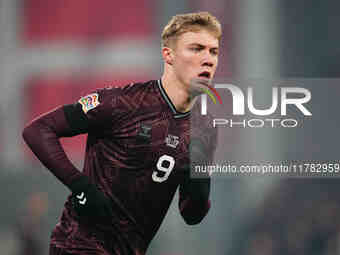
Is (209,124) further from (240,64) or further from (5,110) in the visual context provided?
(5,110)

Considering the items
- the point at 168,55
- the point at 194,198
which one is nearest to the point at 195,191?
the point at 194,198

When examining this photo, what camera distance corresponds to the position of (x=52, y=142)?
130 inches

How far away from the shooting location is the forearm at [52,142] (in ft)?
10.8

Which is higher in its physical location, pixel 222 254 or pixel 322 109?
pixel 322 109

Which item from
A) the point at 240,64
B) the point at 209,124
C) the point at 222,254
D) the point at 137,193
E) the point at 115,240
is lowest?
the point at 222,254

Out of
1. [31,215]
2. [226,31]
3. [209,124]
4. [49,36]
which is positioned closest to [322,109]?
[209,124]

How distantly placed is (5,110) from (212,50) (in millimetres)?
3561

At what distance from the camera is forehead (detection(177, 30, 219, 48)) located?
11.8 feet

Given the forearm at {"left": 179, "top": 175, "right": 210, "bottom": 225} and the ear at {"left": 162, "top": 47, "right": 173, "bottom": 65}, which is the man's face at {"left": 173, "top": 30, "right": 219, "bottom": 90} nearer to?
the ear at {"left": 162, "top": 47, "right": 173, "bottom": 65}

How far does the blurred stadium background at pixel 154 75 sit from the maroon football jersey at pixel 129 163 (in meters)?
2.07

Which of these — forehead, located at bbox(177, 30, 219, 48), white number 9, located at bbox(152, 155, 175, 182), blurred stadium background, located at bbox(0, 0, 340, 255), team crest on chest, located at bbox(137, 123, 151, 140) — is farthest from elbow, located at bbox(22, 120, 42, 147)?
blurred stadium background, located at bbox(0, 0, 340, 255)

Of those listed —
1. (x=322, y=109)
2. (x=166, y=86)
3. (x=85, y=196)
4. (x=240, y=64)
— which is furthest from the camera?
(x=240, y=64)

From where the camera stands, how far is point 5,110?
662 centimetres

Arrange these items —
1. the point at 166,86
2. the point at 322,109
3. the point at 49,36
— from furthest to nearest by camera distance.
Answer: the point at 49,36 < the point at 322,109 < the point at 166,86
